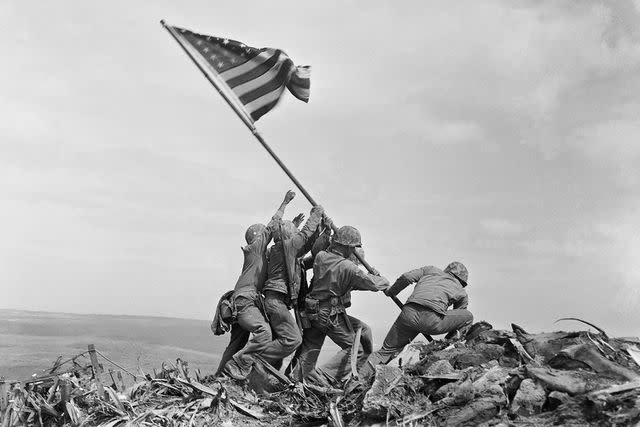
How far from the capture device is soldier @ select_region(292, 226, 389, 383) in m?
12.0

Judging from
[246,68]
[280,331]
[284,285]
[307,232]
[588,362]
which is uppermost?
[246,68]

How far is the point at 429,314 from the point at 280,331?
7.75 feet

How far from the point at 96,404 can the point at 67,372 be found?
2.88 ft

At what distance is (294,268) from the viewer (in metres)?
12.6

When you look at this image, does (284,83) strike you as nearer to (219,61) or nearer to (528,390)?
(219,61)

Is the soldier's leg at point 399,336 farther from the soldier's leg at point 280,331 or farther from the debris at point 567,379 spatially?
the debris at point 567,379

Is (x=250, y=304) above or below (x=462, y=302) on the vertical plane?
below

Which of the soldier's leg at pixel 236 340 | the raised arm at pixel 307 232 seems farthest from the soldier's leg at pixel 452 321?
the soldier's leg at pixel 236 340

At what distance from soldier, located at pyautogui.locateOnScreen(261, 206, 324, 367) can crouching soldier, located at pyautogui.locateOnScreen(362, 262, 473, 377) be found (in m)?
1.38

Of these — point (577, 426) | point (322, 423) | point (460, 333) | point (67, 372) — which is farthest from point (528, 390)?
point (67, 372)

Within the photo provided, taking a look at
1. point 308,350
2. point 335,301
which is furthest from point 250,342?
point 335,301

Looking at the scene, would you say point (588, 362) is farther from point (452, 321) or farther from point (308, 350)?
point (308, 350)

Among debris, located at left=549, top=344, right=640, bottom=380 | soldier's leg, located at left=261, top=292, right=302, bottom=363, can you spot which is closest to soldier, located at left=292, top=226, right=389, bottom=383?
soldier's leg, located at left=261, top=292, right=302, bottom=363

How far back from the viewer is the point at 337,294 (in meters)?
Answer: 12.2
